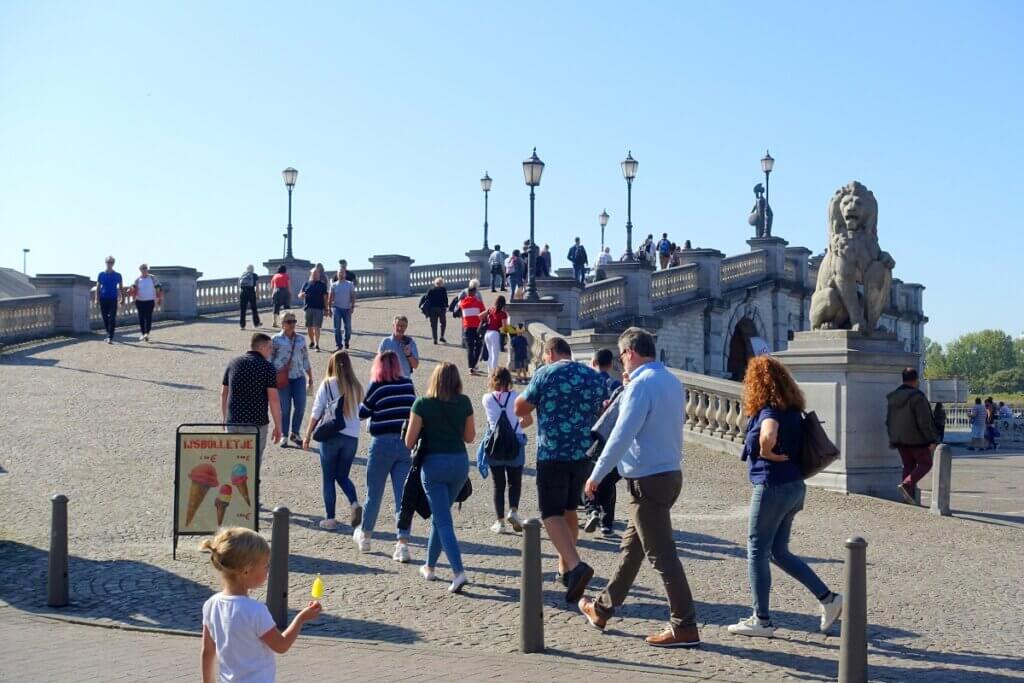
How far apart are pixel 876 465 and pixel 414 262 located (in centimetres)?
2863

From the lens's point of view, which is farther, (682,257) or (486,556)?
(682,257)

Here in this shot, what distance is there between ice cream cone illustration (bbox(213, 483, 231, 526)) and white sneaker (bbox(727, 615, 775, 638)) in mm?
4590

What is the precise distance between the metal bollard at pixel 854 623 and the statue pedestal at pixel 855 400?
9.75 m

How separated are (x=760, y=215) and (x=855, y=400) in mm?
28308

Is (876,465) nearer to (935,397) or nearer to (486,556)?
(486,556)

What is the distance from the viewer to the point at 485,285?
4578cm

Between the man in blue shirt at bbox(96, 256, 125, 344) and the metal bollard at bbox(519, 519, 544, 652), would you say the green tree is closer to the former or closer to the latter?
the man in blue shirt at bbox(96, 256, 125, 344)

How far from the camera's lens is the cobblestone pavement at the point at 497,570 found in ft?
27.6

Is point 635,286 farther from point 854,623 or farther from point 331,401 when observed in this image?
point 854,623

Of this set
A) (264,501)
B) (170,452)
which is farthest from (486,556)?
(170,452)

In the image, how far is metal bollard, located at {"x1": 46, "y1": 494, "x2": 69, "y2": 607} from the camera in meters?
9.72

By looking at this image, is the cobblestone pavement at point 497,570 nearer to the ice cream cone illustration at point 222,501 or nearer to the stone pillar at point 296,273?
the ice cream cone illustration at point 222,501

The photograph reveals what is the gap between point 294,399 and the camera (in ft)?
55.6

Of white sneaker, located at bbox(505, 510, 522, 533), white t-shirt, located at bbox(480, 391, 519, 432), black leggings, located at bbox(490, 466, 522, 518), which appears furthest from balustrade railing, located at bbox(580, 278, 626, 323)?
white t-shirt, located at bbox(480, 391, 519, 432)
